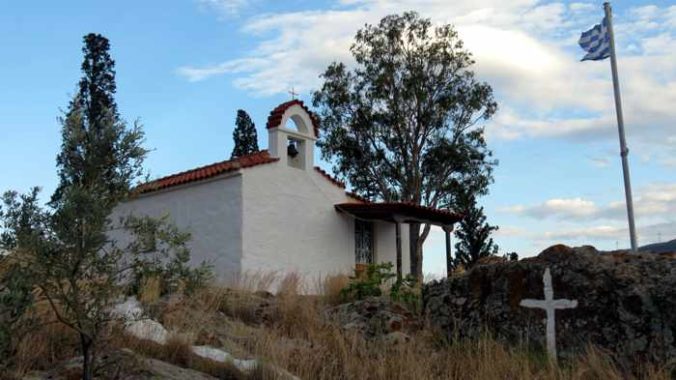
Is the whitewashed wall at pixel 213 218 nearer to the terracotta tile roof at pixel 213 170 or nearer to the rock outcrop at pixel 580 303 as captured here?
the terracotta tile roof at pixel 213 170

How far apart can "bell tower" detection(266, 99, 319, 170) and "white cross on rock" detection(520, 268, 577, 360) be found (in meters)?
9.74

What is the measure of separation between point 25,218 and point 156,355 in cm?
220

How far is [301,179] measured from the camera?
17719 mm

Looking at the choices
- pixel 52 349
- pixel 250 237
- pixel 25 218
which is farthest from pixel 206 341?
pixel 250 237

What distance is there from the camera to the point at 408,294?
11.0m

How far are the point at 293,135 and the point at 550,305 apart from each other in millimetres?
10569

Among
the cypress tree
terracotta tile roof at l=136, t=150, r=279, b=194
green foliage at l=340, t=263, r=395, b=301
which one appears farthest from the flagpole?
the cypress tree

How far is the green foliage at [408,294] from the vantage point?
33.0 feet

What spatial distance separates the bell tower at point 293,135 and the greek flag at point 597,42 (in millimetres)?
7876

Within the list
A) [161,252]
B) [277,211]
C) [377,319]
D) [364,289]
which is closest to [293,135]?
[277,211]

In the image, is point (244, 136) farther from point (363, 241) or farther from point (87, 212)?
point (87, 212)

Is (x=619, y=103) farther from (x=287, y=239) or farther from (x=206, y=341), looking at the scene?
(x=206, y=341)

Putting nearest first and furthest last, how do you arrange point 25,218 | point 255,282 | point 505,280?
point 25,218
point 505,280
point 255,282

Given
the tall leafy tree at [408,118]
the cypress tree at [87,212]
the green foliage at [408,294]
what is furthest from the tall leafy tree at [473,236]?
the cypress tree at [87,212]
